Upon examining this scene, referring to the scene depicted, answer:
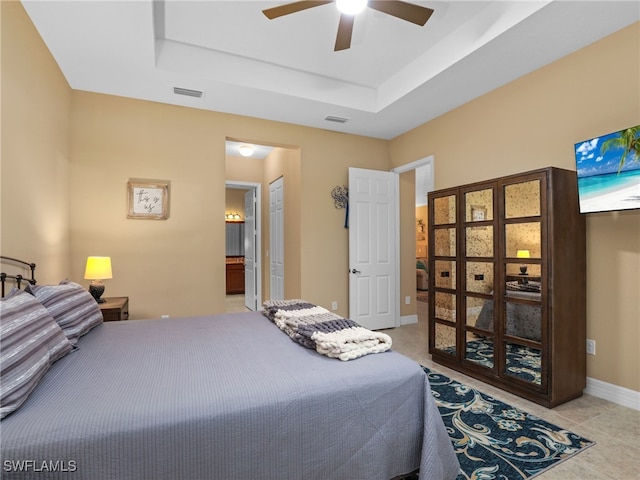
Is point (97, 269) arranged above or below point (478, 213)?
below

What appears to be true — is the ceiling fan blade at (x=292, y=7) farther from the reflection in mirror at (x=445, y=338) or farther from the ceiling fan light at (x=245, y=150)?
the ceiling fan light at (x=245, y=150)

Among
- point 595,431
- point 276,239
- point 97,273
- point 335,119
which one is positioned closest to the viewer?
point 595,431

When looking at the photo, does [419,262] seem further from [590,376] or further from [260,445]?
[260,445]

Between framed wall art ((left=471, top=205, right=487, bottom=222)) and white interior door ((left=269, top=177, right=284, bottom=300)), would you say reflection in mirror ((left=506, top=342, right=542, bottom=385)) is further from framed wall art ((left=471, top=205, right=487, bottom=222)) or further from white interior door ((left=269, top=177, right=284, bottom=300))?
white interior door ((left=269, top=177, right=284, bottom=300))

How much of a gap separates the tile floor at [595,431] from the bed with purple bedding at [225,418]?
87 cm

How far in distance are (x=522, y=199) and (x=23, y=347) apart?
128 inches

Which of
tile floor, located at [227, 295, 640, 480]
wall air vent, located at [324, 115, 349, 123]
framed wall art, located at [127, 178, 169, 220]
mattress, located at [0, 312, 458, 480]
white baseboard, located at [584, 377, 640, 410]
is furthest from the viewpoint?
wall air vent, located at [324, 115, 349, 123]

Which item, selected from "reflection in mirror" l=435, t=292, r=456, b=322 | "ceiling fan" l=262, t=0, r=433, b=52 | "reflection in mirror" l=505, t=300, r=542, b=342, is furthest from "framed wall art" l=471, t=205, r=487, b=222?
"ceiling fan" l=262, t=0, r=433, b=52

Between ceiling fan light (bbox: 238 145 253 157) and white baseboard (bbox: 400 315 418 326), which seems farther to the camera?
ceiling fan light (bbox: 238 145 253 157)

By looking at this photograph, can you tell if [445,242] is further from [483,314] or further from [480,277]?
[483,314]

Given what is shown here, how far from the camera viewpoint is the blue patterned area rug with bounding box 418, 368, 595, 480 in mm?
1843

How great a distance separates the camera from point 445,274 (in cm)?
345

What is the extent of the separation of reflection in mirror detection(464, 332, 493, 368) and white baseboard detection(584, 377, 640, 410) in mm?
759

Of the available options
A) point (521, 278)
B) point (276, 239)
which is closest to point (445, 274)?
point (521, 278)
